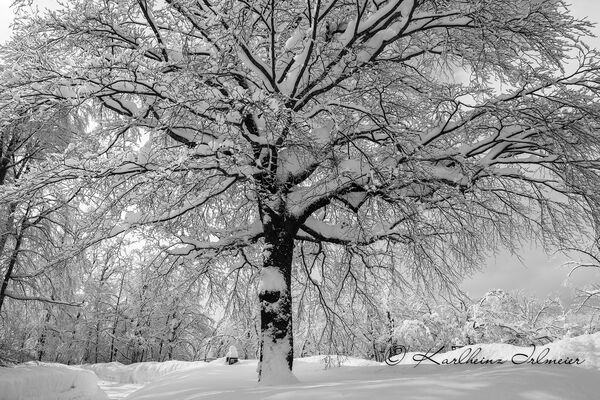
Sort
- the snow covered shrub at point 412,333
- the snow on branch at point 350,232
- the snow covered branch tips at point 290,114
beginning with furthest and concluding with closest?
1. the snow covered shrub at point 412,333
2. the snow on branch at point 350,232
3. the snow covered branch tips at point 290,114

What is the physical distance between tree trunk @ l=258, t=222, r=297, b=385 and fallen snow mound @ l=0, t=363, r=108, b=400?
7.29 m

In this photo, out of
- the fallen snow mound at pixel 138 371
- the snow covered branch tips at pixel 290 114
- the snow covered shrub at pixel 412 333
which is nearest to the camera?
the snow covered branch tips at pixel 290 114

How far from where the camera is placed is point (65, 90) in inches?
223

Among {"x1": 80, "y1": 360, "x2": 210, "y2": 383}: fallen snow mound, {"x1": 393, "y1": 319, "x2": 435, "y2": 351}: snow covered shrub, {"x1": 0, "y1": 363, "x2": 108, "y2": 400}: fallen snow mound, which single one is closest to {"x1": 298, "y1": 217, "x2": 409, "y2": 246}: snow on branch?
{"x1": 0, "y1": 363, "x2": 108, "y2": 400}: fallen snow mound

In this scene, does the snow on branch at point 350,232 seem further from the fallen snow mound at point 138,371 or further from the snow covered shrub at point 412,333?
the snow covered shrub at point 412,333

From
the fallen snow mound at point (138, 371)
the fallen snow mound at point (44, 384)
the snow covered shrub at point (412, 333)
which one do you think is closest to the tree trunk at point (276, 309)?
the fallen snow mound at point (44, 384)

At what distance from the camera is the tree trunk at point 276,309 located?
18.3 ft

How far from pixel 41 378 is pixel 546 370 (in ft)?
40.9

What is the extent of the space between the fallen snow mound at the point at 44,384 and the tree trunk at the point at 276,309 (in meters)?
7.29

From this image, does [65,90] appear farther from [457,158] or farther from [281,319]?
[457,158]

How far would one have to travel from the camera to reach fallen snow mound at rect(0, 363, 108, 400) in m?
9.45

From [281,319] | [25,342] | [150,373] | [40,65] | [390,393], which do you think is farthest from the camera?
[25,342]

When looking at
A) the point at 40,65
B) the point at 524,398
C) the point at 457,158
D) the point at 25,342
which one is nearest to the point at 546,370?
the point at 524,398

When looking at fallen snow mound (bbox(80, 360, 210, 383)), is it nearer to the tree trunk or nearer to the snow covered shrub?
the snow covered shrub
